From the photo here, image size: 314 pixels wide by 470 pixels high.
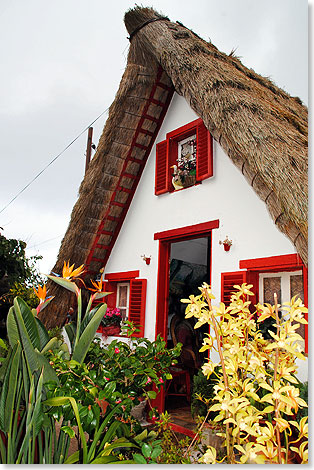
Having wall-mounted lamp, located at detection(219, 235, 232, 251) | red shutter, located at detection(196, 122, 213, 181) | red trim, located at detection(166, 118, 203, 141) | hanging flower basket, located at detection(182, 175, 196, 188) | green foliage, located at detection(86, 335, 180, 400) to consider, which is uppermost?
red trim, located at detection(166, 118, 203, 141)

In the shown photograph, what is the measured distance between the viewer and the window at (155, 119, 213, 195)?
4430mm

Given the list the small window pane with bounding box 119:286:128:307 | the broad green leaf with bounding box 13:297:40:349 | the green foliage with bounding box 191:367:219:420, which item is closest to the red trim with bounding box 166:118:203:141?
the small window pane with bounding box 119:286:128:307

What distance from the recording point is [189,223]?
4535 mm

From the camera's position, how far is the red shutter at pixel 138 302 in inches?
194

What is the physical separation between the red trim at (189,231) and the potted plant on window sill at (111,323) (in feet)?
4.62

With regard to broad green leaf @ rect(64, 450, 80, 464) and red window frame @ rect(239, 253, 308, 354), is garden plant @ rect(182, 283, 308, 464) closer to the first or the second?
broad green leaf @ rect(64, 450, 80, 464)

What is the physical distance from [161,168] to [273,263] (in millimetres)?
2324

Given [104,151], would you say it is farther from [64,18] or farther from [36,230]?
[36,230]

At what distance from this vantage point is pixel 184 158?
4.89 m

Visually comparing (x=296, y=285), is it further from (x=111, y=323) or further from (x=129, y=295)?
(x=111, y=323)

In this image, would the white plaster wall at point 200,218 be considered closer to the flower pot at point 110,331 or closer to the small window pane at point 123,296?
the small window pane at point 123,296

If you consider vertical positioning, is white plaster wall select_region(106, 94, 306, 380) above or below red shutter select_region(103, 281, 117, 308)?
above

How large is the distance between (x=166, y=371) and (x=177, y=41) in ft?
12.2

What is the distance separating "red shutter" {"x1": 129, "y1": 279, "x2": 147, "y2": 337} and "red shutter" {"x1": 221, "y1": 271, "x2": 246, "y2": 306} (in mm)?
1419
